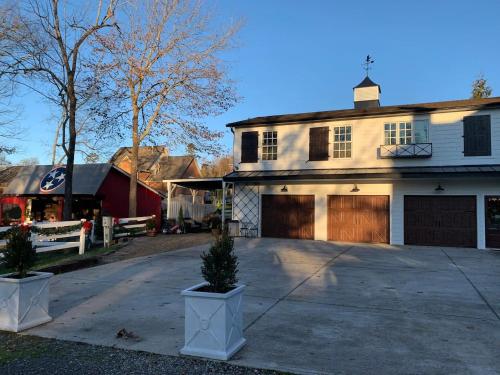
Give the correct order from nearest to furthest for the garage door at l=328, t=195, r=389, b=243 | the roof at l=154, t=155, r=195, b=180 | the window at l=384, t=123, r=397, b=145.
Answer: the garage door at l=328, t=195, r=389, b=243
the window at l=384, t=123, r=397, b=145
the roof at l=154, t=155, r=195, b=180

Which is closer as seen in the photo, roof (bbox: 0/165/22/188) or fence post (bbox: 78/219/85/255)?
fence post (bbox: 78/219/85/255)

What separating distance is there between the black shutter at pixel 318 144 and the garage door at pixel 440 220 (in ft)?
13.1

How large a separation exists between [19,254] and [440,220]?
14.5 m

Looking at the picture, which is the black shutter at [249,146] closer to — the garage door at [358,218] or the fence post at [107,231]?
the garage door at [358,218]

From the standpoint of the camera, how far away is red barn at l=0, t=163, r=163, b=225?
68.7 feet

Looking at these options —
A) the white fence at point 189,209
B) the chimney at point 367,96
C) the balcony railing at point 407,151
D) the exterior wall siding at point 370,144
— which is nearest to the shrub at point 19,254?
the exterior wall siding at point 370,144

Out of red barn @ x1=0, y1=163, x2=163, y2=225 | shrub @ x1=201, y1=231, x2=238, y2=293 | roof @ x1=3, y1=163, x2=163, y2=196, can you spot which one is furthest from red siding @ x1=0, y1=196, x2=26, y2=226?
shrub @ x1=201, y1=231, x2=238, y2=293

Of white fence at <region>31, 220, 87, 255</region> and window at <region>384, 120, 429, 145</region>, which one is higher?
window at <region>384, 120, 429, 145</region>

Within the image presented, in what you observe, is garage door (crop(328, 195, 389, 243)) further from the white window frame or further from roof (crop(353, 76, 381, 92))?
roof (crop(353, 76, 381, 92))

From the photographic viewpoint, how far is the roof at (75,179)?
67.5 ft

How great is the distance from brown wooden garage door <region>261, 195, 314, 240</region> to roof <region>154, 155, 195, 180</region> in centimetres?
2302

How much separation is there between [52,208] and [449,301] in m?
22.0

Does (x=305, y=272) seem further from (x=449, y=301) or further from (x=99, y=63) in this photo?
(x=99, y=63)

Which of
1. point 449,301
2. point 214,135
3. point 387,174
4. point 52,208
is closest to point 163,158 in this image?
point 52,208
